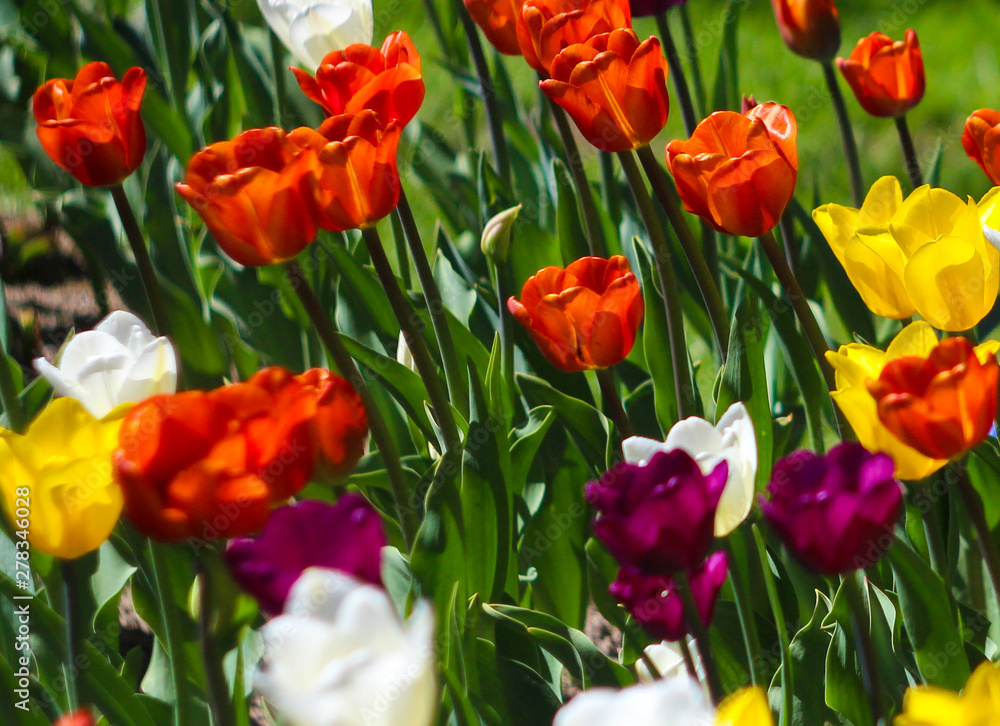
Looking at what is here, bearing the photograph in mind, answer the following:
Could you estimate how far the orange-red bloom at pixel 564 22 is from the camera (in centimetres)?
84

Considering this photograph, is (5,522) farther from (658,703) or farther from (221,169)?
(658,703)

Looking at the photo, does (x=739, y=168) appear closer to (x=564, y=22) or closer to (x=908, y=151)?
(x=564, y=22)

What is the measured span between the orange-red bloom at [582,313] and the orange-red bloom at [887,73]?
51 centimetres

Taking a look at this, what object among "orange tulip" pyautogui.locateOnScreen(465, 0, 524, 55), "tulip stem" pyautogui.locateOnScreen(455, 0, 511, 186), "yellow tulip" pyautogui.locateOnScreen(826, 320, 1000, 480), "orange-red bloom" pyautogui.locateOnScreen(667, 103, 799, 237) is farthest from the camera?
"tulip stem" pyautogui.locateOnScreen(455, 0, 511, 186)

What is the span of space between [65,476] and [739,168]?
1.72 ft

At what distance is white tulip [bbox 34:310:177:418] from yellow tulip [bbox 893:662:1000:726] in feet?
1.91

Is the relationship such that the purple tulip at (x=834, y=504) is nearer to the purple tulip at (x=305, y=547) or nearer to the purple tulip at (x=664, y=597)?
the purple tulip at (x=664, y=597)

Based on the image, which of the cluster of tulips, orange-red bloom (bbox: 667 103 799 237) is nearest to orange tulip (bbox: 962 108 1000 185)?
the cluster of tulips

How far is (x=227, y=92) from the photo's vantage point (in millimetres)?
1618

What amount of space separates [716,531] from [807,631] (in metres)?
0.19

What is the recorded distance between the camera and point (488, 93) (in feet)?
4.32

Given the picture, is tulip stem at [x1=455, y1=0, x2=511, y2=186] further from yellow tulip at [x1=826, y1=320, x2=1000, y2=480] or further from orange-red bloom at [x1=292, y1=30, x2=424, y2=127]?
yellow tulip at [x1=826, y1=320, x2=1000, y2=480]

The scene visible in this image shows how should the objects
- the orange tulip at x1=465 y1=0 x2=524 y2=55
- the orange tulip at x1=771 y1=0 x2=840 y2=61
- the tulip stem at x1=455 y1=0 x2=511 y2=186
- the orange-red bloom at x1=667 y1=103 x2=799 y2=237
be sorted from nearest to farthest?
the orange-red bloom at x1=667 y1=103 x2=799 y2=237 < the orange tulip at x1=465 y1=0 x2=524 y2=55 < the orange tulip at x1=771 y1=0 x2=840 y2=61 < the tulip stem at x1=455 y1=0 x2=511 y2=186

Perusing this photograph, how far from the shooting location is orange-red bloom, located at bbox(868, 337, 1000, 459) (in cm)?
58
